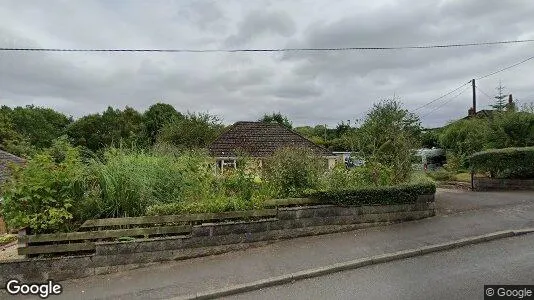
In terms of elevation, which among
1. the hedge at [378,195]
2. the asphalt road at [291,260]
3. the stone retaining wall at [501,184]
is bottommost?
the asphalt road at [291,260]

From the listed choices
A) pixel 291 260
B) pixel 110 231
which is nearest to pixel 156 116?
pixel 110 231

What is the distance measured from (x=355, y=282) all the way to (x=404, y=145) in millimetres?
5508

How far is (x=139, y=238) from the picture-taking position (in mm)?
6559

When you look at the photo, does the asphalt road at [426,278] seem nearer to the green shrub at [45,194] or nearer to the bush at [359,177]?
the bush at [359,177]

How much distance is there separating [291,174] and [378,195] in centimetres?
196

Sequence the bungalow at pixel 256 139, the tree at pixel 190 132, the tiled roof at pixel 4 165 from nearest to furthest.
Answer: the tiled roof at pixel 4 165 < the bungalow at pixel 256 139 < the tree at pixel 190 132

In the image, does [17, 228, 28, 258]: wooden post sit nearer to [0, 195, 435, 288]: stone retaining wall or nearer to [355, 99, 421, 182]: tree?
[0, 195, 435, 288]: stone retaining wall

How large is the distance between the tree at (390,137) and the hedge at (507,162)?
4803 millimetres

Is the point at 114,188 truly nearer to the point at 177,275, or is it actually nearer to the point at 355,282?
the point at 177,275

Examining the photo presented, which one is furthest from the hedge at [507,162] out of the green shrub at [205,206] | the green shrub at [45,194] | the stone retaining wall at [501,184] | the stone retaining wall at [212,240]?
the green shrub at [45,194]

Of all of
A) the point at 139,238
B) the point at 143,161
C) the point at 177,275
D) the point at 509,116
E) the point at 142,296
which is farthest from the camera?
the point at 509,116

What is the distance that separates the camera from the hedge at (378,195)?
770cm

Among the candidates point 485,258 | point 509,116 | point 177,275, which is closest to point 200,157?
point 177,275

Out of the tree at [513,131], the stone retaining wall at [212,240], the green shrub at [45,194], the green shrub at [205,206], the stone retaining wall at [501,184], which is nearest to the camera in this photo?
the stone retaining wall at [212,240]
